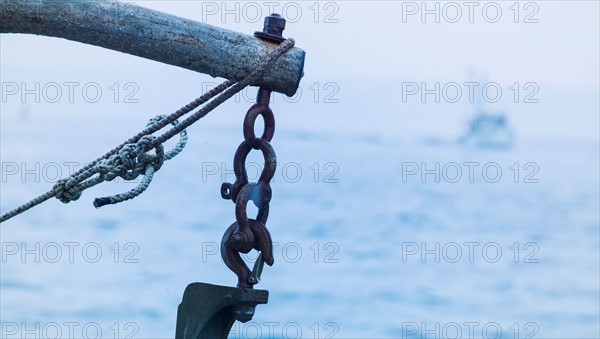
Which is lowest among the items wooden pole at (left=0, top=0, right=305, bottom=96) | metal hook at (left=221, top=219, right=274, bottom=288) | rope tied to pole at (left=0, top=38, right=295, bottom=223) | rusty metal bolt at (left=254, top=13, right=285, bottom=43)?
metal hook at (left=221, top=219, right=274, bottom=288)

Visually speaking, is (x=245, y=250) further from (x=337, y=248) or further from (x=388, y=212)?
(x=388, y=212)

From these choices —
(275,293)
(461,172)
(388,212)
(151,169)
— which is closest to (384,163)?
(461,172)

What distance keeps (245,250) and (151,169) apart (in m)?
0.46

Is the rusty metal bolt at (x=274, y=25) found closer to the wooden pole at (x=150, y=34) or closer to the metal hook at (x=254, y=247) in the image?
the wooden pole at (x=150, y=34)

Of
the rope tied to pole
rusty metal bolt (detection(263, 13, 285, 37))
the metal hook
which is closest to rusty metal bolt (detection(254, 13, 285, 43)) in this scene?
rusty metal bolt (detection(263, 13, 285, 37))

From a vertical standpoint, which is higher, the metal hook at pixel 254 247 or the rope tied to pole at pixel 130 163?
the rope tied to pole at pixel 130 163

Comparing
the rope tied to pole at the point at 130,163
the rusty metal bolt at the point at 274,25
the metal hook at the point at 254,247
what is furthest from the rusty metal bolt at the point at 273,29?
the metal hook at the point at 254,247

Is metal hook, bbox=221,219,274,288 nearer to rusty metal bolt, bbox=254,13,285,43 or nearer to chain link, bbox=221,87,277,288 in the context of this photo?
chain link, bbox=221,87,277,288

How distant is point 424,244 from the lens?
1105 cm

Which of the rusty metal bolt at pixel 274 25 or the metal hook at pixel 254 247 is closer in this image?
the metal hook at pixel 254 247

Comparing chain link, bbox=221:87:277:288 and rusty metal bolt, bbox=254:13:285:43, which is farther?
rusty metal bolt, bbox=254:13:285:43

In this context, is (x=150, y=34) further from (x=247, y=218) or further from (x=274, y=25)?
(x=247, y=218)

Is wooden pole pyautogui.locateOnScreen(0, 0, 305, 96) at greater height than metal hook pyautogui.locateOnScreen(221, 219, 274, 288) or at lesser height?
greater

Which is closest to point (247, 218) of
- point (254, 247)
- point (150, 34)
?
point (254, 247)
